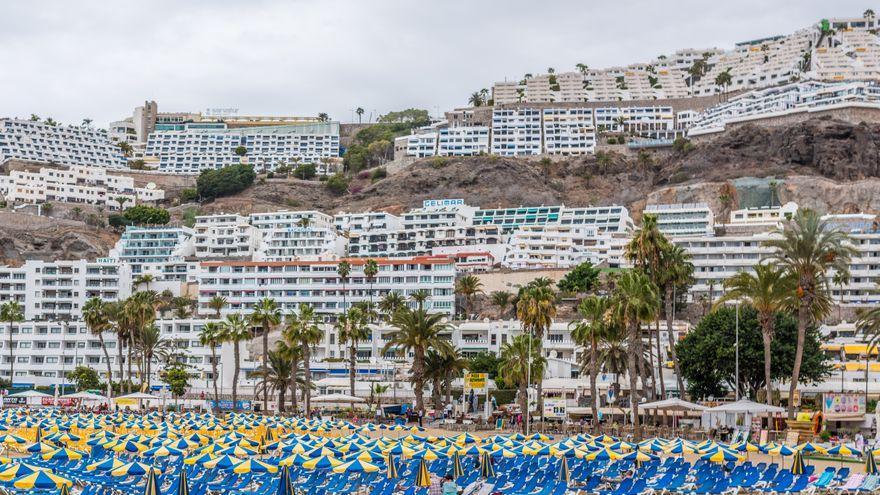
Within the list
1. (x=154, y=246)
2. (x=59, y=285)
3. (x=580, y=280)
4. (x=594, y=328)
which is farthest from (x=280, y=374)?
(x=154, y=246)

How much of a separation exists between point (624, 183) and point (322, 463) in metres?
133

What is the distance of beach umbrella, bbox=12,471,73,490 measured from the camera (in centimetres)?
3675

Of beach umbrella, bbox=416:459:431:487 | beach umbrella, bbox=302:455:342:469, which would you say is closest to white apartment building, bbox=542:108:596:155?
beach umbrella, bbox=302:455:342:469

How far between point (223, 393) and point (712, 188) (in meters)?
77.5

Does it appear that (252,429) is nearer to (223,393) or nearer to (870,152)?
(223,393)

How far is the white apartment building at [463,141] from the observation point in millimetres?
191750

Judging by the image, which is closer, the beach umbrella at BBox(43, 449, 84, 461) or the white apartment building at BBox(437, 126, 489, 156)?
the beach umbrella at BBox(43, 449, 84, 461)

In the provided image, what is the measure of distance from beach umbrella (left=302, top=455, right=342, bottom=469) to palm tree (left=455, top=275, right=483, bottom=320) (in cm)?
8140

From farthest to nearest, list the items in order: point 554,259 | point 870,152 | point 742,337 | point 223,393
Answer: point 870,152 < point 554,259 < point 223,393 < point 742,337

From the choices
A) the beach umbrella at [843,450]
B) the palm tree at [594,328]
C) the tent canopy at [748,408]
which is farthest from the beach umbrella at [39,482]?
the palm tree at [594,328]

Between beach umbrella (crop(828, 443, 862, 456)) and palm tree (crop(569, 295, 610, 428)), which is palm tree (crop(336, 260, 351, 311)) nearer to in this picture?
palm tree (crop(569, 295, 610, 428))

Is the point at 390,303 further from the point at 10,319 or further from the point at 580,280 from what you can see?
the point at 10,319

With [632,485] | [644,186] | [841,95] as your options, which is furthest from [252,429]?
[841,95]

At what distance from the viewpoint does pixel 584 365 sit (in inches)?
3445
